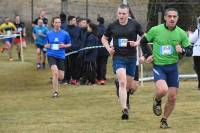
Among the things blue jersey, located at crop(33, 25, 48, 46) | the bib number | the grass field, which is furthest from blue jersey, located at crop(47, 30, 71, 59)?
blue jersey, located at crop(33, 25, 48, 46)

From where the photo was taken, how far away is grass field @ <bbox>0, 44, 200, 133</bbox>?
35.7 ft

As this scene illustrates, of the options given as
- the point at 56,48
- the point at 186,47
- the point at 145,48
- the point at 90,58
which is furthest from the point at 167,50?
the point at 90,58

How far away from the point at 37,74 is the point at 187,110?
1147 cm

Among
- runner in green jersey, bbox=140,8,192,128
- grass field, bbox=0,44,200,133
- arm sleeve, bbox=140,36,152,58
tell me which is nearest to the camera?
runner in green jersey, bbox=140,8,192,128

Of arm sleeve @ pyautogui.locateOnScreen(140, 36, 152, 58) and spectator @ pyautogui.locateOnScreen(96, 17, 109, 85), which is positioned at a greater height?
arm sleeve @ pyautogui.locateOnScreen(140, 36, 152, 58)

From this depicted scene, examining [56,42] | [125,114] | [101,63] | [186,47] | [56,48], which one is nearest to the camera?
[186,47]

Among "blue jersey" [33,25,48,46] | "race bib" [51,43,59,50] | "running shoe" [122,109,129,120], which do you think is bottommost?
"running shoe" [122,109,129,120]

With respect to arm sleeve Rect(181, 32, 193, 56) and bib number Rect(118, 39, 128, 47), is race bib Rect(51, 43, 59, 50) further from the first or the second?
arm sleeve Rect(181, 32, 193, 56)

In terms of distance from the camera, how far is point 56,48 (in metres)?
16.6

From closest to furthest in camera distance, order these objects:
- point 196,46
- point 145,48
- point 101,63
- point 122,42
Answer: point 145,48
point 122,42
point 196,46
point 101,63

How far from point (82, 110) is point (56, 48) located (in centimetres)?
337

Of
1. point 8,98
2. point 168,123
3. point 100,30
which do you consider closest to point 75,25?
point 100,30

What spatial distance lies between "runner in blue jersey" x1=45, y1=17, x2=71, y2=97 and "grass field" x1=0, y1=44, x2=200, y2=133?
628 mm

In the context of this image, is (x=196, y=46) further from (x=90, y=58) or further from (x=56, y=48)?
(x=56, y=48)
